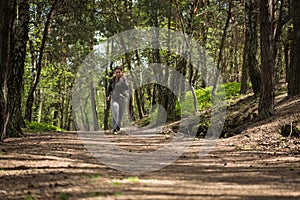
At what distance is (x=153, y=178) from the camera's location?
6219 millimetres

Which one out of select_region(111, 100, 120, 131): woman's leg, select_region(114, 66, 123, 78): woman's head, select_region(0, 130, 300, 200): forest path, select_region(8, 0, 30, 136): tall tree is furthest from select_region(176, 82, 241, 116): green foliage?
select_region(0, 130, 300, 200): forest path

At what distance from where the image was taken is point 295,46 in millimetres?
16125

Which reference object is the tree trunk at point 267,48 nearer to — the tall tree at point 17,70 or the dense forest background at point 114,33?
the dense forest background at point 114,33

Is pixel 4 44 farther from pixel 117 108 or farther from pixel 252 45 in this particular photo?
pixel 252 45

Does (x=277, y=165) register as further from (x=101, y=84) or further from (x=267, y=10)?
(x=101, y=84)

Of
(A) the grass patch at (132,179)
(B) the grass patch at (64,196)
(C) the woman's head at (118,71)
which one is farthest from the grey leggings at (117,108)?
(B) the grass patch at (64,196)

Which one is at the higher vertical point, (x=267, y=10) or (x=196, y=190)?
(x=267, y=10)

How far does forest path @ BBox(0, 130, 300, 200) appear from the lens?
507 cm

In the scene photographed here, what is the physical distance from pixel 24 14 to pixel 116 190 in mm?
9533

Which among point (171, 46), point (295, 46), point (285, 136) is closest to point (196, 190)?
point (285, 136)

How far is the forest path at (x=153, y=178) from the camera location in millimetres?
5066

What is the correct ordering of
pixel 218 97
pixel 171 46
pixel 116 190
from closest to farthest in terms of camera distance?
1. pixel 116 190
2. pixel 218 97
3. pixel 171 46

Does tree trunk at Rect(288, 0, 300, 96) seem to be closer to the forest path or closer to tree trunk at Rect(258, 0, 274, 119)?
tree trunk at Rect(258, 0, 274, 119)

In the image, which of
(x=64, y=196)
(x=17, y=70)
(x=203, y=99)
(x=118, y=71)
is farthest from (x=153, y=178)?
(x=203, y=99)
